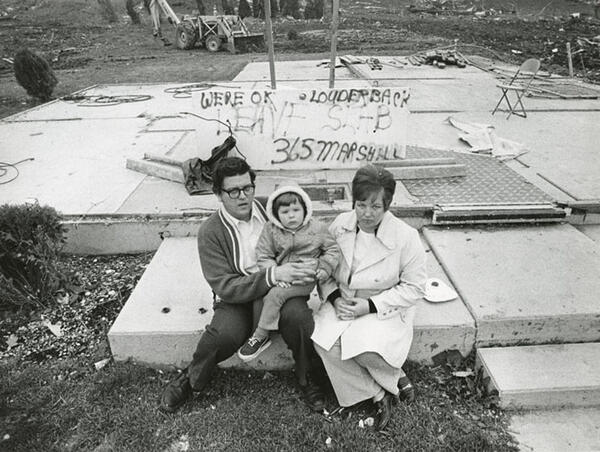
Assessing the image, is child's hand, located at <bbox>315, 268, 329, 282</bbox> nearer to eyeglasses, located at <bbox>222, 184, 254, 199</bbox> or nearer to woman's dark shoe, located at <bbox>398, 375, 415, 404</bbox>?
eyeglasses, located at <bbox>222, 184, 254, 199</bbox>

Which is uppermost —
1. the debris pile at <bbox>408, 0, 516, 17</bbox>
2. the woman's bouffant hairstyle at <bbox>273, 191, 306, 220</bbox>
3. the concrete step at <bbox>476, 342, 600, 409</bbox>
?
the woman's bouffant hairstyle at <bbox>273, 191, 306, 220</bbox>

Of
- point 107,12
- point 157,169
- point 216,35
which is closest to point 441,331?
point 157,169

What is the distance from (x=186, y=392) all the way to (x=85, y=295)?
4.83 ft

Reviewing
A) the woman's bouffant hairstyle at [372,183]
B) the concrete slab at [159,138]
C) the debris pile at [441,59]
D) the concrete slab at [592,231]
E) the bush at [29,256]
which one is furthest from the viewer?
the debris pile at [441,59]

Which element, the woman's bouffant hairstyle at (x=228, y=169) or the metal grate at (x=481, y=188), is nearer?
the woman's bouffant hairstyle at (x=228, y=169)

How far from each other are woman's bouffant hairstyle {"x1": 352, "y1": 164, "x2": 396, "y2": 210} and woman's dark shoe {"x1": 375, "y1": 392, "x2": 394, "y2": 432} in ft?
3.68

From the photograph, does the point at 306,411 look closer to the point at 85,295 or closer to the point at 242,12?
the point at 85,295

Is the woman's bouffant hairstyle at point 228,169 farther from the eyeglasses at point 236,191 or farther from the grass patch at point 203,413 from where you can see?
Result: the grass patch at point 203,413

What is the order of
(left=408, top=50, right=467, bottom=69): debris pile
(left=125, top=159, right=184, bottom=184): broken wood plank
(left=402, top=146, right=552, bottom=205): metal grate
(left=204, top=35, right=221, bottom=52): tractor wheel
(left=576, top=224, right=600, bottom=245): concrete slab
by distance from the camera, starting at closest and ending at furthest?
(left=576, top=224, right=600, bottom=245): concrete slab → (left=402, top=146, right=552, bottom=205): metal grate → (left=125, top=159, right=184, bottom=184): broken wood plank → (left=408, top=50, right=467, bottom=69): debris pile → (left=204, top=35, right=221, bottom=52): tractor wheel

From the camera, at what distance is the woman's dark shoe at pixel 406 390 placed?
265cm

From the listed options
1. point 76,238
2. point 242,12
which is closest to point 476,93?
point 76,238

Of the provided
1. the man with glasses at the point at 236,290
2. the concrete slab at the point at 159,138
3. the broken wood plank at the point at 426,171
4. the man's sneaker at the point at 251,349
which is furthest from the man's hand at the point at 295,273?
the broken wood plank at the point at 426,171

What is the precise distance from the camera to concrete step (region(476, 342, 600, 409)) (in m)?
2.58

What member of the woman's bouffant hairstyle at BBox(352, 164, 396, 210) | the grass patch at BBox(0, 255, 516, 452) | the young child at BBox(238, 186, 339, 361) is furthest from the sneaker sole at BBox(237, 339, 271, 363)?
the woman's bouffant hairstyle at BBox(352, 164, 396, 210)
